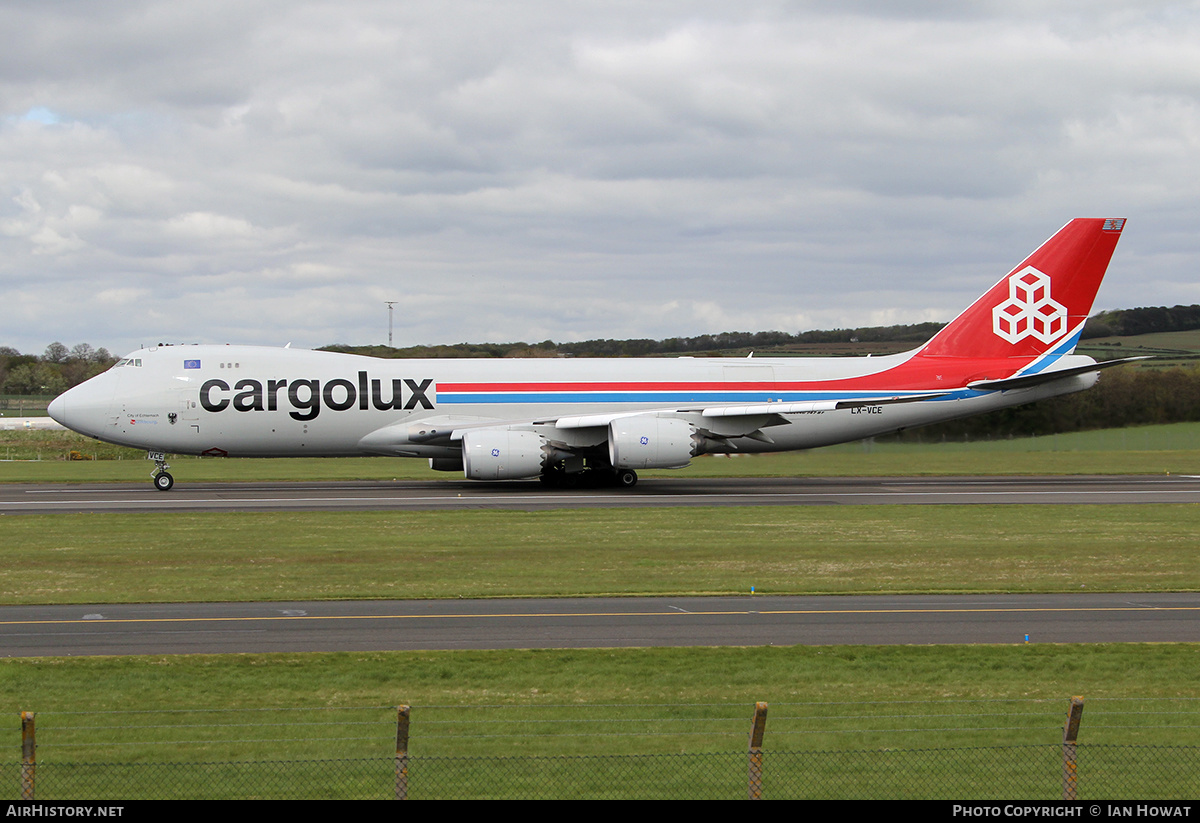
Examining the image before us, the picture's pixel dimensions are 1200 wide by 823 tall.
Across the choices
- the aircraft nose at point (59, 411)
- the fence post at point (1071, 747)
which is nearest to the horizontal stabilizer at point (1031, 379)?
the aircraft nose at point (59, 411)

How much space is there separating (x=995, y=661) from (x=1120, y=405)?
50.5 metres

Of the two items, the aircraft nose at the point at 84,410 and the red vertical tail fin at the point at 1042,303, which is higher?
the red vertical tail fin at the point at 1042,303

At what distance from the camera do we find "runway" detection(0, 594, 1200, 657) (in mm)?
16500

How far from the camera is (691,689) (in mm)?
13883

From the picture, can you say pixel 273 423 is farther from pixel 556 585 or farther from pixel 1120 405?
pixel 1120 405

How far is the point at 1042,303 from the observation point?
45.3 metres

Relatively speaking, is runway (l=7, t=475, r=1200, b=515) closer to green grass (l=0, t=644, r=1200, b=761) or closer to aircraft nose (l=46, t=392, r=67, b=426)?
aircraft nose (l=46, t=392, r=67, b=426)

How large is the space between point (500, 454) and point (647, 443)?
5.29 meters

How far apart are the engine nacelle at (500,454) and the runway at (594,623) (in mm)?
18608

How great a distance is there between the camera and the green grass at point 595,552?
2122 cm

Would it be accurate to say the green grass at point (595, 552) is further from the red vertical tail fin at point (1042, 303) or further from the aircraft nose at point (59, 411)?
the red vertical tail fin at point (1042, 303)

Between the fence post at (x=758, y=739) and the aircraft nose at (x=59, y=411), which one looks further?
the aircraft nose at (x=59, y=411)

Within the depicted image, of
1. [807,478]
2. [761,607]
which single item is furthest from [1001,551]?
[807,478]

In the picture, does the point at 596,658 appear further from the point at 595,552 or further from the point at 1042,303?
the point at 1042,303
